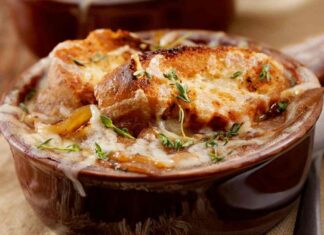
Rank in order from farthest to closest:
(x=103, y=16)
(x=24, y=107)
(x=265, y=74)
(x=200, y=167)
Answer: (x=103, y=16), (x=24, y=107), (x=265, y=74), (x=200, y=167)

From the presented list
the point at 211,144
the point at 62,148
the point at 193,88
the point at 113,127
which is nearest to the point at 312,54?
the point at 193,88

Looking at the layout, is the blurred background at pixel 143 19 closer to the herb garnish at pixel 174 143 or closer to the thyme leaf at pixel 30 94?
the thyme leaf at pixel 30 94

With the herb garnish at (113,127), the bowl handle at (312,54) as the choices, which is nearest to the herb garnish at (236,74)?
the herb garnish at (113,127)

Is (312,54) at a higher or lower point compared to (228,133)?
lower

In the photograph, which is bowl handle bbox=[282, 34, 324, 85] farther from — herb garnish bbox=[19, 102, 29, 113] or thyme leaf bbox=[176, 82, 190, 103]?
herb garnish bbox=[19, 102, 29, 113]

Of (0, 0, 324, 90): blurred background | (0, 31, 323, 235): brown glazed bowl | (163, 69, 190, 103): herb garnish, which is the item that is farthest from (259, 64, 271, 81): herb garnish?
(0, 0, 324, 90): blurred background

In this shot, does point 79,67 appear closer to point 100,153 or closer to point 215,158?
point 100,153
